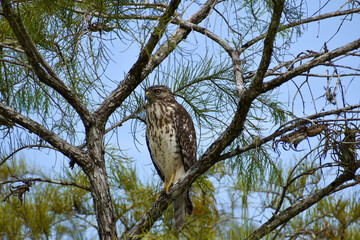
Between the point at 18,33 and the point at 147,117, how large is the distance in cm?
146

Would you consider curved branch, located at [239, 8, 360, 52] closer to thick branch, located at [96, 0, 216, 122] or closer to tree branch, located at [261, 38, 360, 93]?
thick branch, located at [96, 0, 216, 122]

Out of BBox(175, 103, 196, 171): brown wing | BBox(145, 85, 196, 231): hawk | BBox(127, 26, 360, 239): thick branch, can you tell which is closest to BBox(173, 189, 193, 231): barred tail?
BBox(145, 85, 196, 231): hawk

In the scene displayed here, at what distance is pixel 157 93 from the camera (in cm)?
366

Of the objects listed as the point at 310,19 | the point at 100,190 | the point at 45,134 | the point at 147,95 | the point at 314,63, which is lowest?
the point at 100,190

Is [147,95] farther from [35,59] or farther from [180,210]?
[35,59]

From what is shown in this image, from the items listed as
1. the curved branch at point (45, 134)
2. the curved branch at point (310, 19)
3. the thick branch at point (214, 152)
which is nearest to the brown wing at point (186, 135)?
the thick branch at point (214, 152)

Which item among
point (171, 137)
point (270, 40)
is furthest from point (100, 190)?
point (270, 40)

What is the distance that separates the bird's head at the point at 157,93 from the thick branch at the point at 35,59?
0.94 m

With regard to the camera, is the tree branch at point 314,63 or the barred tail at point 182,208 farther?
the barred tail at point 182,208

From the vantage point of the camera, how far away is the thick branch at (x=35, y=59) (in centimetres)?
238

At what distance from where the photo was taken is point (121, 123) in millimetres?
3344

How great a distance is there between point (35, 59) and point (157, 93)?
4.32 ft

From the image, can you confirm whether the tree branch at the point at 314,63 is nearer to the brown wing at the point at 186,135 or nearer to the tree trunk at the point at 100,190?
the tree trunk at the point at 100,190

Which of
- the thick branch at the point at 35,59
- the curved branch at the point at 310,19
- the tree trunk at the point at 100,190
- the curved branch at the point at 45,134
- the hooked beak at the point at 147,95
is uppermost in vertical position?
the hooked beak at the point at 147,95
